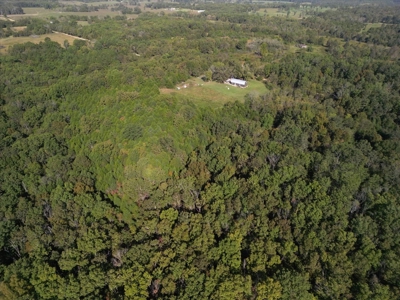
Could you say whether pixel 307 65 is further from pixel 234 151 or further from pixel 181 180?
pixel 181 180

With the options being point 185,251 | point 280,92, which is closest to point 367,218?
point 185,251

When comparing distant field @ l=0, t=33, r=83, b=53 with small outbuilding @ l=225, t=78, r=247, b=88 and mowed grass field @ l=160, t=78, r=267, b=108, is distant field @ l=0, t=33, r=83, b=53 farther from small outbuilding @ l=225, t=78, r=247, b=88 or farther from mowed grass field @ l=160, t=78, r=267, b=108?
small outbuilding @ l=225, t=78, r=247, b=88

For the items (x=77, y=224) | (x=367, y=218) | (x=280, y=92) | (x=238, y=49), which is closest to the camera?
(x=367, y=218)

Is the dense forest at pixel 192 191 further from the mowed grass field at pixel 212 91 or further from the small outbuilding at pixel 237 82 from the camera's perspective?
the small outbuilding at pixel 237 82

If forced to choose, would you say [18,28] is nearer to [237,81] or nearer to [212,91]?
[212,91]

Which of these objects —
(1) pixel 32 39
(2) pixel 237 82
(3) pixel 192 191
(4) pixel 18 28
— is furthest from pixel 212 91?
(4) pixel 18 28

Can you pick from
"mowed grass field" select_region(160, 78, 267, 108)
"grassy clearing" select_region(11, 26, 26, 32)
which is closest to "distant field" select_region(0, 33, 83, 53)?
"grassy clearing" select_region(11, 26, 26, 32)
